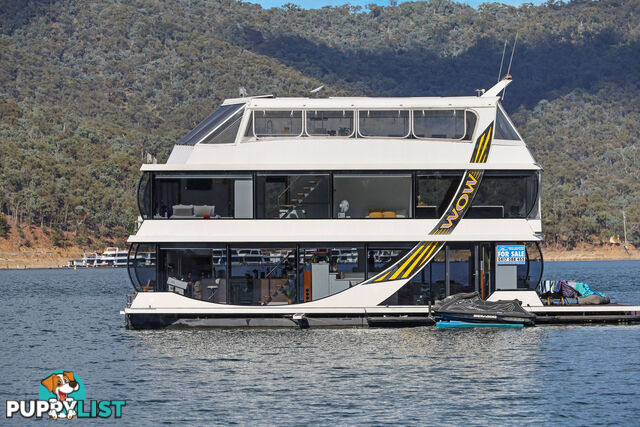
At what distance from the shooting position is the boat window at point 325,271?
2527 centimetres

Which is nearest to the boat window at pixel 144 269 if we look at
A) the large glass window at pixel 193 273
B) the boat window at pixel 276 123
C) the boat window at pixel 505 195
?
the large glass window at pixel 193 273

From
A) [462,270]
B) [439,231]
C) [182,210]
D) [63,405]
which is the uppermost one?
[182,210]

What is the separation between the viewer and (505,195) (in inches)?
1011

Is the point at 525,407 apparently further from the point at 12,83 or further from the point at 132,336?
the point at 12,83

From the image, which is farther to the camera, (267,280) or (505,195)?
(505,195)

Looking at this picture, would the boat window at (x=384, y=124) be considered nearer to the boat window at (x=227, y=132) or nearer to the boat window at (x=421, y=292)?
the boat window at (x=227, y=132)

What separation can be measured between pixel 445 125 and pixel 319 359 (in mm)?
6855

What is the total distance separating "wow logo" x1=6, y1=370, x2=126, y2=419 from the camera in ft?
61.2

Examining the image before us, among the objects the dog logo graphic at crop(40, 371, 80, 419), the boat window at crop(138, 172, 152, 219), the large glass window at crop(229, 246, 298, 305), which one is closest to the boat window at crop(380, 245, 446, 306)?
the large glass window at crop(229, 246, 298, 305)

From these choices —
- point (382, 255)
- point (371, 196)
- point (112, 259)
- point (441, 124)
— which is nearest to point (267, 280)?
point (382, 255)

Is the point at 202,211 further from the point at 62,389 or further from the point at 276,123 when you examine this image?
→ the point at 62,389

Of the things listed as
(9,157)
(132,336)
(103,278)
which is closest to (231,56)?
(9,157)

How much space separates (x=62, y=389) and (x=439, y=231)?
972 cm

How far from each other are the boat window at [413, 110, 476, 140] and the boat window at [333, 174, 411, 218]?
1.31 m
